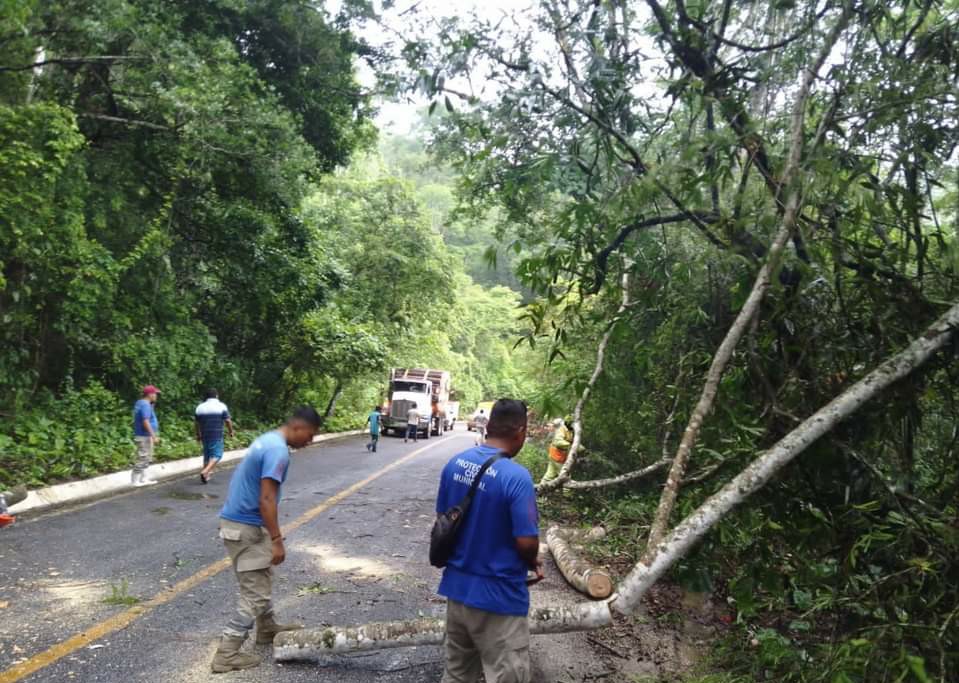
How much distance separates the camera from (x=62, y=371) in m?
15.8

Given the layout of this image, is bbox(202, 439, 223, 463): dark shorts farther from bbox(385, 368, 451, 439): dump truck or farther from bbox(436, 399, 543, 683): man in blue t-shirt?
bbox(385, 368, 451, 439): dump truck

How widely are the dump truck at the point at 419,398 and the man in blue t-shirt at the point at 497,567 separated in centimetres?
2616

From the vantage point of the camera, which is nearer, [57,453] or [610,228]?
[610,228]

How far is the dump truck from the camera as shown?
102 ft

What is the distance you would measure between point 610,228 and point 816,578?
286cm

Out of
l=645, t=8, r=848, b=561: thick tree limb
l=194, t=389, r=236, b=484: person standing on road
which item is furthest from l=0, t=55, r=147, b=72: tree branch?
l=645, t=8, r=848, b=561: thick tree limb


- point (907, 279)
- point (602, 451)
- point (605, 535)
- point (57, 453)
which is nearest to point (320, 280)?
point (57, 453)

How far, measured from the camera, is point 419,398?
105 ft

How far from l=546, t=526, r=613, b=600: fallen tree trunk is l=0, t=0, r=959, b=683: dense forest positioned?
644 millimetres

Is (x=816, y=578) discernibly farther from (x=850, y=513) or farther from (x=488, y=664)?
(x=488, y=664)

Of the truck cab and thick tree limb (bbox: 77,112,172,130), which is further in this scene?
the truck cab

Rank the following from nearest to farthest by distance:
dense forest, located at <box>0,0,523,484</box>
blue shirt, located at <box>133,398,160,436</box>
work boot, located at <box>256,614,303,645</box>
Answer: work boot, located at <box>256,614,303,645</box> < blue shirt, located at <box>133,398,160,436</box> < dense forest, located at <box>0,0,523,484</box>

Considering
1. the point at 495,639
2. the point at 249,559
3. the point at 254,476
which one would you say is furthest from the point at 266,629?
the point at 495,639

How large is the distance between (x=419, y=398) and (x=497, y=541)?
1130 inches
